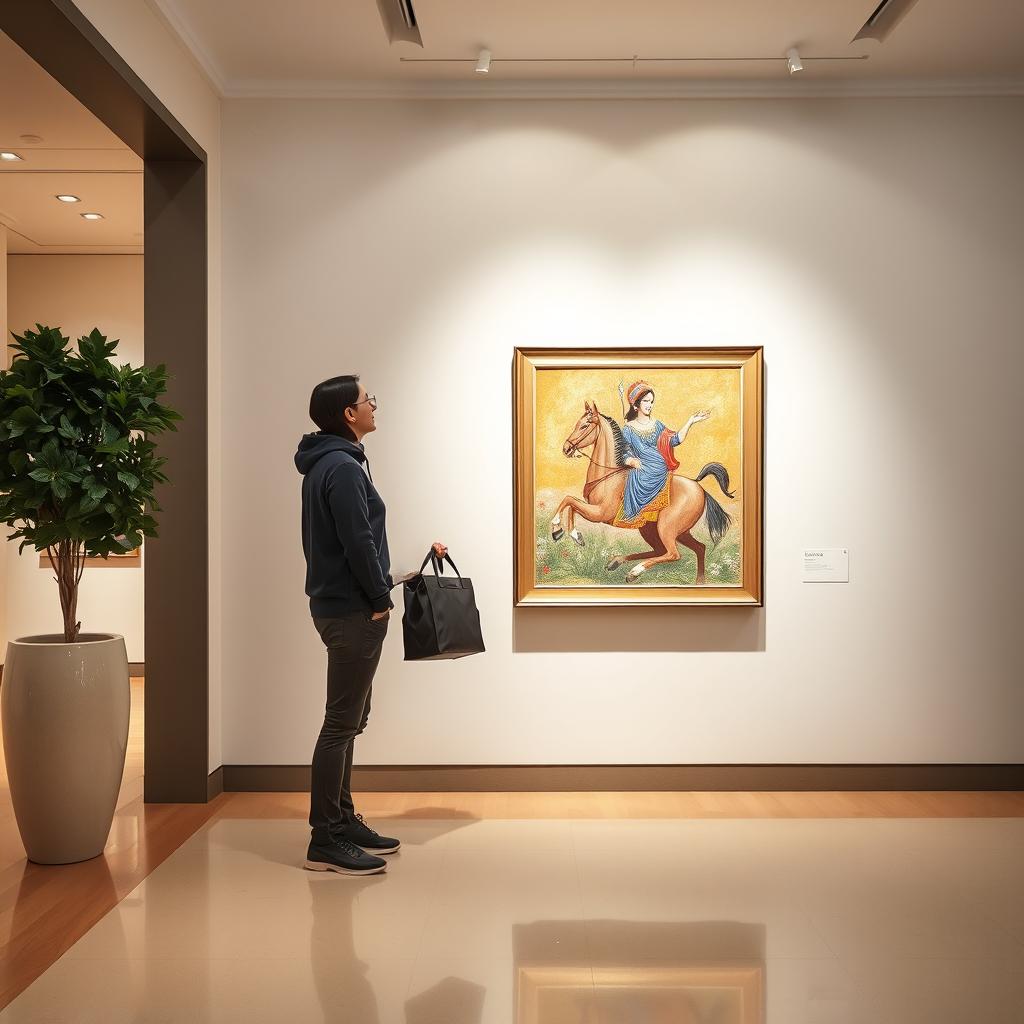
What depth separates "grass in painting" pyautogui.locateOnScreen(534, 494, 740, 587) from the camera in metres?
4.62

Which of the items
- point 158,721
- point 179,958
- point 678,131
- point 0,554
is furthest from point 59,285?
point 179,958

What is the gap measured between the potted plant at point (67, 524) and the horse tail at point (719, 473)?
2402mm

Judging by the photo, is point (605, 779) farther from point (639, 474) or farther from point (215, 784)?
point (215, 784)

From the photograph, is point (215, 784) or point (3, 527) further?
point (3, 527)

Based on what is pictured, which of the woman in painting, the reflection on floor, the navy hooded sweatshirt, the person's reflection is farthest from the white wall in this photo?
the person's reflection

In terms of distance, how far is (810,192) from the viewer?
15.3 feet

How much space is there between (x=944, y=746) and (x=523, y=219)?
10.4 feet

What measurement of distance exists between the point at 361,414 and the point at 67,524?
3.63 feet

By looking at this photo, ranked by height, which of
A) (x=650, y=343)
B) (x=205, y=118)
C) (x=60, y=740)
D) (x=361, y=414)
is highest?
(x=205, y=118)

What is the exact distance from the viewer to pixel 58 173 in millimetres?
5863

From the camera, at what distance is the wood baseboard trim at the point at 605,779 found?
4633mm

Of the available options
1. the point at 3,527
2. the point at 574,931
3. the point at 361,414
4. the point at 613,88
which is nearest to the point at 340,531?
the point at 361,414

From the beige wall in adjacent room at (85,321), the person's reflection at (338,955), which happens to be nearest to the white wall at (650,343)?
the person's reflection at (338,955)

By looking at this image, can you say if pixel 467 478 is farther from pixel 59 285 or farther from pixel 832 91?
pixel 59 285
